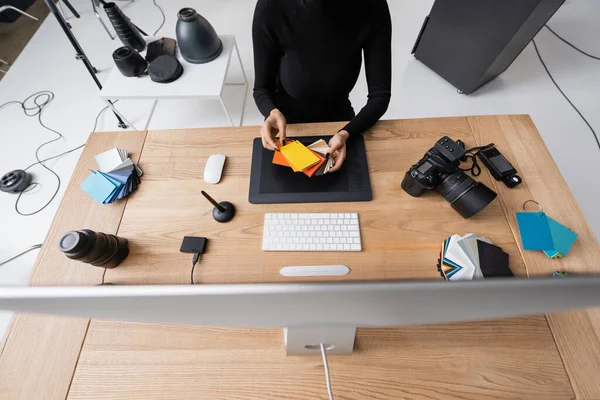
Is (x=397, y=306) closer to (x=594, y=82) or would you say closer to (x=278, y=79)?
(x=278, y=79)

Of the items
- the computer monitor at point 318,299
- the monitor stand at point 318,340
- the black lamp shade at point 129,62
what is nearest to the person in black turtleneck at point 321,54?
the monitor stand at point 318,340

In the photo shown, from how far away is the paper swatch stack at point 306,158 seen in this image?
2.94ft

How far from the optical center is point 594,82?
2109mm

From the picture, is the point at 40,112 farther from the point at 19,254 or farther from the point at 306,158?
the point at 306,158

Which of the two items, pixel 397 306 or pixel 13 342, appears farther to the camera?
pixel 13 342

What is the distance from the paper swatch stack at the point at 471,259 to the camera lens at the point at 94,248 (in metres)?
0.84

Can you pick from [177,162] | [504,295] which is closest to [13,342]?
[177,162]

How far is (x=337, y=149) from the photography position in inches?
37.9

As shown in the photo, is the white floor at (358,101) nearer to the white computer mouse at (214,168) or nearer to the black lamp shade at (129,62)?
the black lamp shade at (129,62)

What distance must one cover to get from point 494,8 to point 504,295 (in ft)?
6.37

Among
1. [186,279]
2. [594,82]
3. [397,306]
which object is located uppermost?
[397,306]

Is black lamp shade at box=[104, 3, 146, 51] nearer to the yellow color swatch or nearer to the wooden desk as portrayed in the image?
the wooden desk

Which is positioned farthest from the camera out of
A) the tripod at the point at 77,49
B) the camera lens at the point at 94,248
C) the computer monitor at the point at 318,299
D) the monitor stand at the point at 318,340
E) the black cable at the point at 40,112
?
the black cable at the point at 40,112

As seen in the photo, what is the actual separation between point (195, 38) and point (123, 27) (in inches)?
20.4
